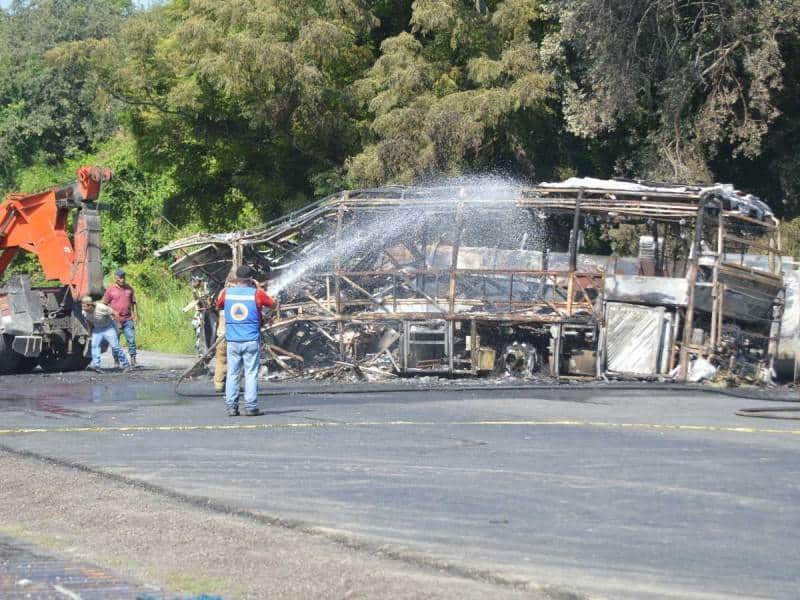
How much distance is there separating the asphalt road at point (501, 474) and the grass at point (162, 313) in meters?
13.1

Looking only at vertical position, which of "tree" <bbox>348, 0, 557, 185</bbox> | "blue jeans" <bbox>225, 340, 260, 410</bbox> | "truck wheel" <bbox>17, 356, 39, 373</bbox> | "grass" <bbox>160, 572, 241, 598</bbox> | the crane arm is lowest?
"truck wheel" <bbox>17, 356, 39, 373</bbox>

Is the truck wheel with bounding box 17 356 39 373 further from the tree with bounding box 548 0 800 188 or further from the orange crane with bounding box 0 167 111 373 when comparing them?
the tree with bounding box 548 0 800 188

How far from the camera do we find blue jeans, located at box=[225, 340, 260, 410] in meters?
14.1

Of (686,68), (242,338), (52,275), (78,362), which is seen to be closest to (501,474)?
(242,338)

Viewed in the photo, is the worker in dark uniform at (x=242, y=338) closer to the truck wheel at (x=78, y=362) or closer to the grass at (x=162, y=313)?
the truck wheel at (x=78, y=362)

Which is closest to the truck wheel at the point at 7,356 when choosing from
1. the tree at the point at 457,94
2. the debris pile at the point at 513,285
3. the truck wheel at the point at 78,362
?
the truck wheel at the point at 78,362

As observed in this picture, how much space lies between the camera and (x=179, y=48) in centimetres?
2980

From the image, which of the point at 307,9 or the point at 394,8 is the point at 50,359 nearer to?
the point at 307,9

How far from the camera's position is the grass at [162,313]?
30.1 metres

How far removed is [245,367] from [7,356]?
31.5ft

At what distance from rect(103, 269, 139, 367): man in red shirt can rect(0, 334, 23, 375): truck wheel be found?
6.29 feet

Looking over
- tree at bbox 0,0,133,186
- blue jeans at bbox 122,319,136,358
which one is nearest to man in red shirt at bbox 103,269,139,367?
blue jeans at bbox 122,319,136,358

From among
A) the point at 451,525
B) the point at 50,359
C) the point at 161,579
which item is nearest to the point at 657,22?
the point at 50,359

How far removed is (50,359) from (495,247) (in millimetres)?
9029
